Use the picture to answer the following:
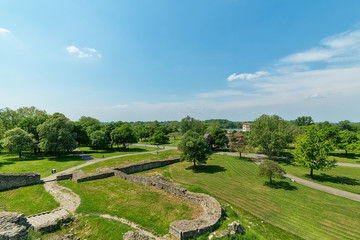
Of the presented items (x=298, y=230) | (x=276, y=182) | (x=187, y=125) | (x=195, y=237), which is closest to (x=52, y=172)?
(x=195, y=237)

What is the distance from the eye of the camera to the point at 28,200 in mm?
14617

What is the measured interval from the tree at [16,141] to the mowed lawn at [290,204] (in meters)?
32.0

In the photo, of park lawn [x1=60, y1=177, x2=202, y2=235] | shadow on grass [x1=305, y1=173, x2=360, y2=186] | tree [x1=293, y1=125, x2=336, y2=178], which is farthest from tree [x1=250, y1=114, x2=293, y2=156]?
park lawn [x1=60, y1=177, x2=202, y2=235]

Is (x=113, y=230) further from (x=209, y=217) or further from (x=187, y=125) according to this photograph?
(x=187, y=125)

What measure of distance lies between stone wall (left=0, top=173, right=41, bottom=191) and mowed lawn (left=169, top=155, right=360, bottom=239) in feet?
61.6

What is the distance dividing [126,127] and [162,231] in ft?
135

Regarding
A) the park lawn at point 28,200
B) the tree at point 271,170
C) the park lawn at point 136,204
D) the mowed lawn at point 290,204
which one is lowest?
the mowed lawn at point 290,204

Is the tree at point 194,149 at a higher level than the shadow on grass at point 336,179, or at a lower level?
higher

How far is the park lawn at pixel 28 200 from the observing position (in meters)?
13.0

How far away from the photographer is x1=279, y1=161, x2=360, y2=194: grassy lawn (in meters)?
22.0

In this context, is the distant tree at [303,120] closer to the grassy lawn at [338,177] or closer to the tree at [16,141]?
the grassy lawn at [338,177]

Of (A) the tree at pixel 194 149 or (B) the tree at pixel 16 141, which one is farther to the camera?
(B) the tree at pixel 16 141

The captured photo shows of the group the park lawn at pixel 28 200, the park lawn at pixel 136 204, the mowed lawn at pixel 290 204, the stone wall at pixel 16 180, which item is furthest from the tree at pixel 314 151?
the stone wall at pixel 16 180

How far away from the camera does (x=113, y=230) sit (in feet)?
32.3
